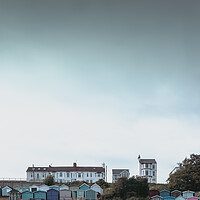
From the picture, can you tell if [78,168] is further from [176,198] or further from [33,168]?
[176,198]

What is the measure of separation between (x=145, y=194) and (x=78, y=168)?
37256mm

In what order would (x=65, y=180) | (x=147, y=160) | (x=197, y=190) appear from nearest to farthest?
(x=197, y=190), (x=65, y=180), (x=147, y=160)

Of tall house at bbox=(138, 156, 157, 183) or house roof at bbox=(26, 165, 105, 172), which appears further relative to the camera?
tall house at bbox=(138, 156, 157, 183)

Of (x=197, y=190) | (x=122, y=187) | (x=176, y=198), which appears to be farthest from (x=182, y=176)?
(x=122, y=187)

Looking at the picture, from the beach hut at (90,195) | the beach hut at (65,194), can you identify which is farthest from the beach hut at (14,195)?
the beach hut at (90,195)

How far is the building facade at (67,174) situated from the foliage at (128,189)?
34538mm

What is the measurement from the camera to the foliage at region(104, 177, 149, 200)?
165ft

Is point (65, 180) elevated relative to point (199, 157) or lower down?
lower down

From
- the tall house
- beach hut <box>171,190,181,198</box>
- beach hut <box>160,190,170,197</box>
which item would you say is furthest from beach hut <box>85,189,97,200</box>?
the tall house

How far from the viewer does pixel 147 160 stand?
3723 inches

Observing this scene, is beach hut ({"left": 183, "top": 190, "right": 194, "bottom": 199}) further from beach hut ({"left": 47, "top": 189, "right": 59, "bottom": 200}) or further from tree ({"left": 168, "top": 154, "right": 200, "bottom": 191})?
beach hut ({"left": 47, "top": 189, "right": 59, "bottom": 200})

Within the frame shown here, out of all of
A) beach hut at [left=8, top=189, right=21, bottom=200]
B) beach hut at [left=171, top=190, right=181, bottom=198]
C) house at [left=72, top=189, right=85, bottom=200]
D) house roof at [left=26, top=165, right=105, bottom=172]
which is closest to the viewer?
beach hut at [left=8, top=189, right=21, bottom=200]

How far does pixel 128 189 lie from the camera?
51.1 m

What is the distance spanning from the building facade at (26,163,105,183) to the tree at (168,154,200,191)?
28.4 m
